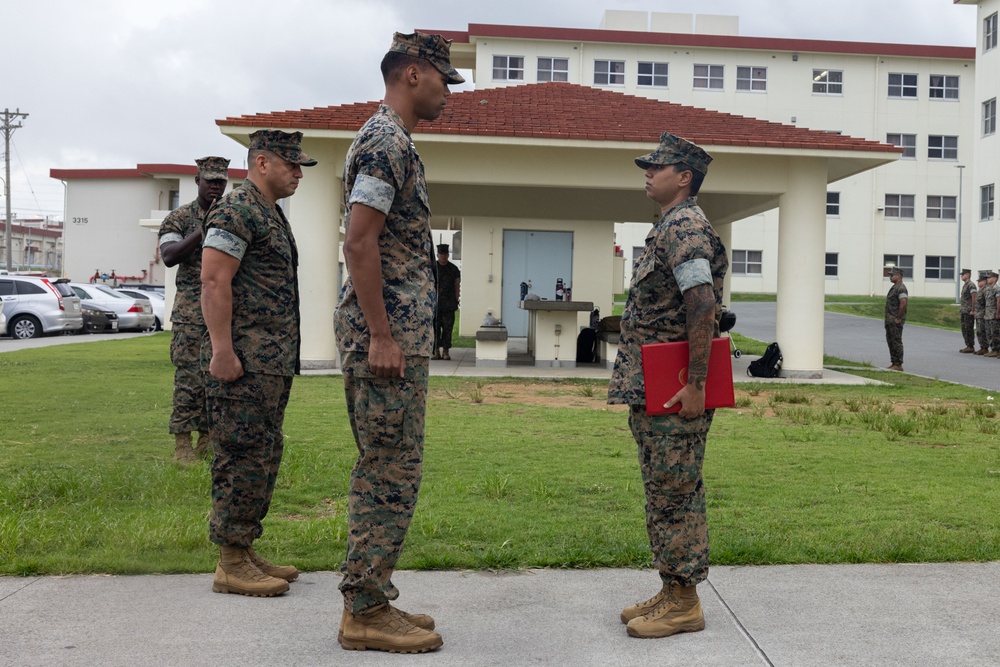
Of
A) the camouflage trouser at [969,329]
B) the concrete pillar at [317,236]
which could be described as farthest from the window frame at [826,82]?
the concrete pillar at [317,236]

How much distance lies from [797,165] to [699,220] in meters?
13.3

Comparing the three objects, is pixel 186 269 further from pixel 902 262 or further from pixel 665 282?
pixel 902 262

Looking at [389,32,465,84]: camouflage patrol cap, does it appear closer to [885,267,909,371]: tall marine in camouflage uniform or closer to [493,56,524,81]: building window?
[885,267,909,371]: tall marine in camouflage uniform

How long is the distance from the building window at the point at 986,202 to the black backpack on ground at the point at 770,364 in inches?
957

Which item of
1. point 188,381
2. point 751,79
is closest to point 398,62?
point 188,381

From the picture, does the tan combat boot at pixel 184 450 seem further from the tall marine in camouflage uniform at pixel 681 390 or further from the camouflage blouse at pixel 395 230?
the tall marine in camouflage uniform at pixel 681 390

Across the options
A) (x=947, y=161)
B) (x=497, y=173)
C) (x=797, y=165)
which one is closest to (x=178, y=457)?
(x=497, y=173)

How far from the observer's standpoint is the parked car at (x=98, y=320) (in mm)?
30422

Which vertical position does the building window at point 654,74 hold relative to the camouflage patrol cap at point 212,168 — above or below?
above

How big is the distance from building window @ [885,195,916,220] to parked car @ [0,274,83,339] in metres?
40.0

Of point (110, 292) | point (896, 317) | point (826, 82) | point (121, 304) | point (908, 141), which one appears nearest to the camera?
point (896, 317)

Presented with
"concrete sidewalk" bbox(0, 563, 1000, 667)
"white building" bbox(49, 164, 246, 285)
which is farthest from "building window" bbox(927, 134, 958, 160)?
"concrete sidewalk" bbox(0, 563, 1000, 667)

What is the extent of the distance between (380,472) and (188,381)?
4.05 m

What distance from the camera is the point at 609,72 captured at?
167 feet
